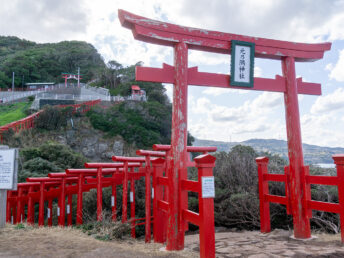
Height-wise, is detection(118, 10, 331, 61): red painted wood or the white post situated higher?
detection(118, 10, 331, 61): red painted wood

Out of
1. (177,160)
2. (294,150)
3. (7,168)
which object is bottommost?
(7,168)

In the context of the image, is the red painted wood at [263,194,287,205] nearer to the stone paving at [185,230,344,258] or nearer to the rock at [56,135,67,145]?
the stone paving at [185,230,344,258]

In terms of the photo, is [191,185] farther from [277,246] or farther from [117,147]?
[117,147]

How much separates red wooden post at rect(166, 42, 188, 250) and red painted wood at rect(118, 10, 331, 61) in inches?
21.2

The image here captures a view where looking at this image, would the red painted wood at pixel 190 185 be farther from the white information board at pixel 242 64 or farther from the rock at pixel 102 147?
the rock at pixel 102 147

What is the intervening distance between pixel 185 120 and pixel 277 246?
2.57 meters

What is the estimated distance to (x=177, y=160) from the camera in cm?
465

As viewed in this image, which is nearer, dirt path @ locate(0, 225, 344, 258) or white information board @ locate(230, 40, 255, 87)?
dirt path @ locate(0, 225, 344, 258)

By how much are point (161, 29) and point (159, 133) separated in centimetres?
2982

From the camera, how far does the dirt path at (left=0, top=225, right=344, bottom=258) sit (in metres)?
4.00

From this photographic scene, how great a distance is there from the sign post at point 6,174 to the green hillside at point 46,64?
188ft

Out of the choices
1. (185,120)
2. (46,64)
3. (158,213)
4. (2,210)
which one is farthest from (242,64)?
(46,64)

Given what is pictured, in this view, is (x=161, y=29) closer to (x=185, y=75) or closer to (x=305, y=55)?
(x=185, y=75)

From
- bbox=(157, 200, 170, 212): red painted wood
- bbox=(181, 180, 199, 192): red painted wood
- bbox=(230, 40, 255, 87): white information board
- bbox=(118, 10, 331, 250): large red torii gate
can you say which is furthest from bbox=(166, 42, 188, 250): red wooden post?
bbox=(230, 40, 255, 87): white information board
